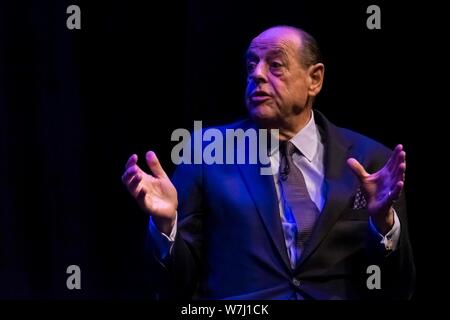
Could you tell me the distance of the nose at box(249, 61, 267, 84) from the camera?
229cm

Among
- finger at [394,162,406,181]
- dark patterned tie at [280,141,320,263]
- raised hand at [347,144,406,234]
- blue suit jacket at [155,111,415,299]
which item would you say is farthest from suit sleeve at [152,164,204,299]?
finger at [394,162,406,181]

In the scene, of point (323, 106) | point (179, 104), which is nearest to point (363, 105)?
point (323, 106)

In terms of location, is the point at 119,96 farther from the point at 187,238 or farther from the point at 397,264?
the point at 397,264

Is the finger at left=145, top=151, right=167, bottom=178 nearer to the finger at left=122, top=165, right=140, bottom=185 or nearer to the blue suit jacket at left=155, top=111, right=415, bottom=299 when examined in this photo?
the finger at left=122, top=165, right=140, bottom=185

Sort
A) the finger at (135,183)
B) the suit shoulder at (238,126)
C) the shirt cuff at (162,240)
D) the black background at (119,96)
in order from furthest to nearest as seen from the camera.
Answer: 1. the black background at (119,96)
2. the suit shoulder at (238,126)
3. the shirt cuff at (162,240)
4. the finger at (135,183)

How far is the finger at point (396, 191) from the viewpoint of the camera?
6.54 feet

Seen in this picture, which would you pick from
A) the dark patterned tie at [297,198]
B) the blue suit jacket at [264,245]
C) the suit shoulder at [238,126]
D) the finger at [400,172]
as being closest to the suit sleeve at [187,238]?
the blue suit jacket at [264,245]

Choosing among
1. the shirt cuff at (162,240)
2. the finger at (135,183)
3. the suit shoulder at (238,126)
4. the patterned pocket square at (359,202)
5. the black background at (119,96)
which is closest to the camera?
the finger at (135,183)

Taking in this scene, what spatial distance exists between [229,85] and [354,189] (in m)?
0.57

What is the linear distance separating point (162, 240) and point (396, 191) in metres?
0.62

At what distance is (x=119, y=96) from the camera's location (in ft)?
8.35

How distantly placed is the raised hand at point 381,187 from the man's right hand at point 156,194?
0.47m

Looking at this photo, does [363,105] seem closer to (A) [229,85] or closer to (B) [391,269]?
(A) [229,85]

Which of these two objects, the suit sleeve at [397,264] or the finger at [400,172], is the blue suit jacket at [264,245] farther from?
the finger at [400,172]
